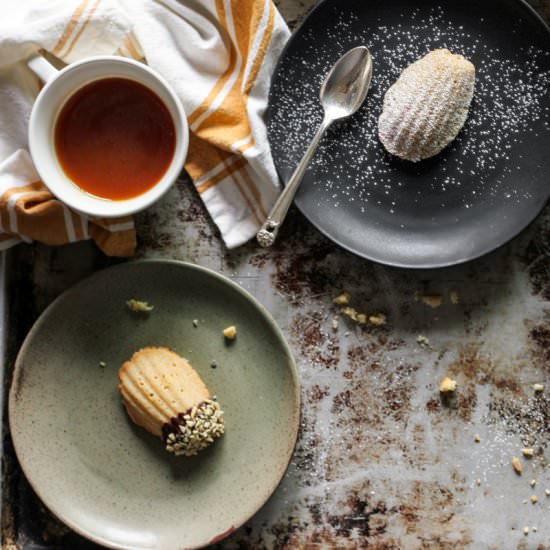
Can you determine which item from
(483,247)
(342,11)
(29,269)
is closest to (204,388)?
(29,269)

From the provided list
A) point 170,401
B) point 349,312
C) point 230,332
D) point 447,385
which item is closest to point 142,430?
point 170,401

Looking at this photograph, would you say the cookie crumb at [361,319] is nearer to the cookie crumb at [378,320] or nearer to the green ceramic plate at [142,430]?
the cookie crumb at [378,320]

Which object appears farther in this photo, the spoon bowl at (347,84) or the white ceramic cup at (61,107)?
the spoon bowl at (347,84)

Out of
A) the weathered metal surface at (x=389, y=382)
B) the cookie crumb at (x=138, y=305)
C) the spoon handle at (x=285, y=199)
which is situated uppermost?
the spoon handle at (x=285, y=199)

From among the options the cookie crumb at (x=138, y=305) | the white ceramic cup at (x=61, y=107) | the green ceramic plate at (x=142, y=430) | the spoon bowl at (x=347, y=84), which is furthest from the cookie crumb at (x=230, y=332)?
the spoon bowl at (x=347, y=84)

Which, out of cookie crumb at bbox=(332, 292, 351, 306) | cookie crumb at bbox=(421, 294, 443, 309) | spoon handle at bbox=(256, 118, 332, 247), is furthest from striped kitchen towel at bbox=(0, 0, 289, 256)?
cookie crumb at bbox=(421, 294, 443, 309)

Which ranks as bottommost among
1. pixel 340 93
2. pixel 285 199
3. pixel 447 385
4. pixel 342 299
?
pixel 447 385

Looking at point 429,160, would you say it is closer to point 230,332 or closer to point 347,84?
point 347,84
